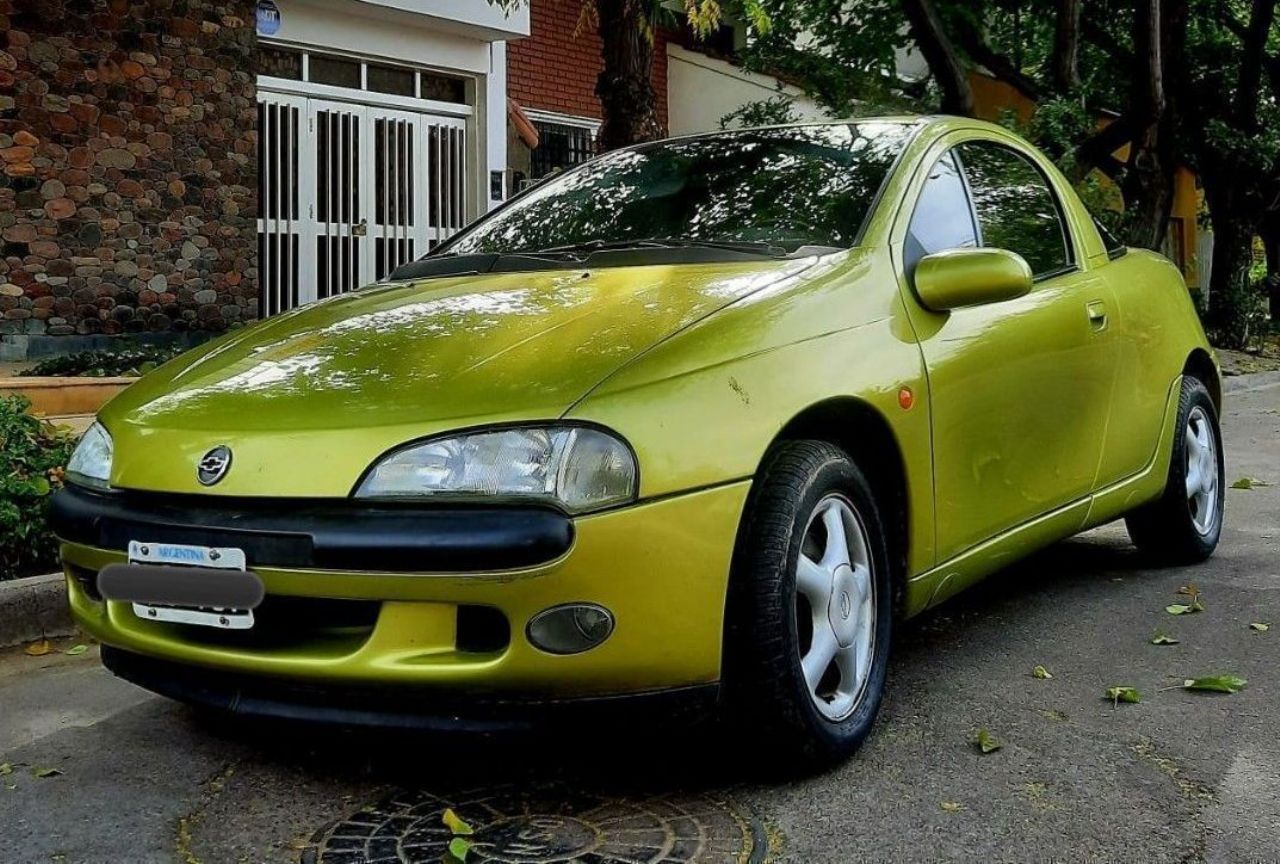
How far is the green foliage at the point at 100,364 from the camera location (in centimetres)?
813

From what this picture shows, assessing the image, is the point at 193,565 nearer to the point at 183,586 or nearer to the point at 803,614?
the point at 183,586

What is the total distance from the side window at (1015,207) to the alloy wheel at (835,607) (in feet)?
4.21

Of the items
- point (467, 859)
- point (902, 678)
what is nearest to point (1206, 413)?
point (902, 678)

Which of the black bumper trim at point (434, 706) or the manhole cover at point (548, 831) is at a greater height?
the black bumper trim at point (434, 706)

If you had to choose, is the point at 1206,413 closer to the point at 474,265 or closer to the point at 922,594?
the point at 922,594

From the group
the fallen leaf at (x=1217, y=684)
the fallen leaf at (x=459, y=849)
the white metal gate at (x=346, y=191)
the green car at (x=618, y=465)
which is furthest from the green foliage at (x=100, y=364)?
the fallen leaf at (x=1217, y=684)

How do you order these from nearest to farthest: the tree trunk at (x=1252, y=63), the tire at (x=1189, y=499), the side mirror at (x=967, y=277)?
the side mirror at (x=967, y=277) < the tire at (x=1189, y=499) < the tree trunk at (x=1252, y=63)

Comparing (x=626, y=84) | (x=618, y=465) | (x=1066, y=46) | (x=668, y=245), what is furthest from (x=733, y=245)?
(x=1066, y=46)

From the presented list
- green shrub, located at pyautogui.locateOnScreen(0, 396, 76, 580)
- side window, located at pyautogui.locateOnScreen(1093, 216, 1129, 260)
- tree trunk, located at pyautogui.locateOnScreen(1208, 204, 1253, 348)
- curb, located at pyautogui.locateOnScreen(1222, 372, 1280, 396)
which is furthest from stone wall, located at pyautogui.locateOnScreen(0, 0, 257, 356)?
tree trunk, located at pyautogui.locateOnScreen(1208, 204, 1253, 348)

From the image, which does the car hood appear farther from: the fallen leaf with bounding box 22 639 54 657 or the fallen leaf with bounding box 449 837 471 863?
the fallen leaf with bounding box 22 639 54 657

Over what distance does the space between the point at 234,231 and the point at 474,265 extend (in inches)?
295

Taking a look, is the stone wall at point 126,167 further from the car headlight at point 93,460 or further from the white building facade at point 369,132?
the car headlight at point 93,460

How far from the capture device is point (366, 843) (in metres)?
2.68

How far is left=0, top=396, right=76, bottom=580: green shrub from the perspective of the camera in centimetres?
467
